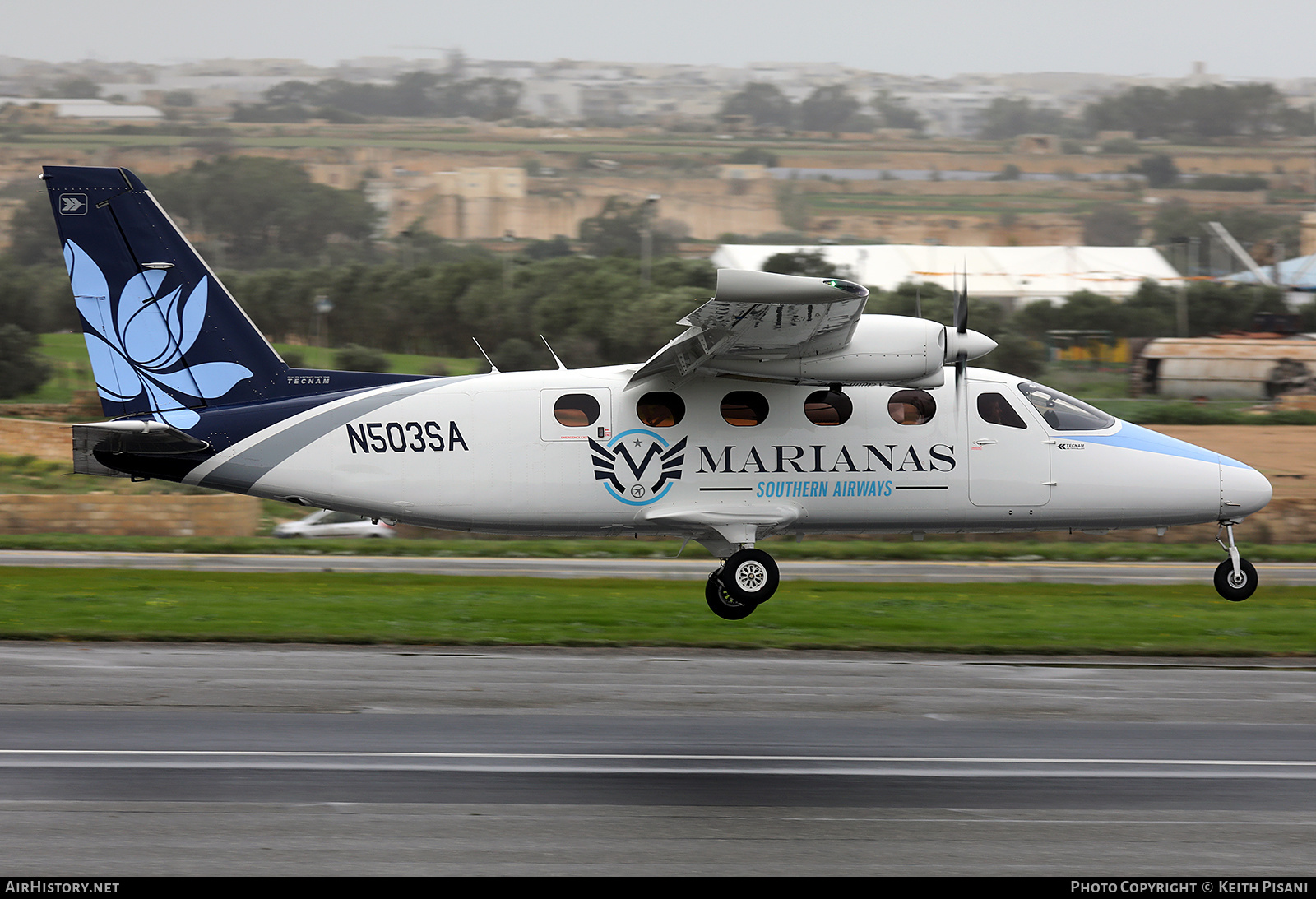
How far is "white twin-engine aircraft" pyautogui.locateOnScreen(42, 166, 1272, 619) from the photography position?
15.5 metres

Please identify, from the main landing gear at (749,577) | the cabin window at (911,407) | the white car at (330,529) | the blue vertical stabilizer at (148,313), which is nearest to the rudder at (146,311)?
the blue vertical stabilizer at (148,313)

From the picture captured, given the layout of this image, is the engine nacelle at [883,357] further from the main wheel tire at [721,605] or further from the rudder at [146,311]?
the rudder at [146,311]

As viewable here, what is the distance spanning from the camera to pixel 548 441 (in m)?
15.7

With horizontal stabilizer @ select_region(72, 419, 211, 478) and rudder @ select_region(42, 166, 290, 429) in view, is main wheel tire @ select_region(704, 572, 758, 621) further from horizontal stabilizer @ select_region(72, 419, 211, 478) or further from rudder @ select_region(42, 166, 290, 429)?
horizontal stabilizer @ select_region(72, 419, 211, 478)

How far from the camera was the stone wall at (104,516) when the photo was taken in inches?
1268

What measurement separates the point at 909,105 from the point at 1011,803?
6903 inches

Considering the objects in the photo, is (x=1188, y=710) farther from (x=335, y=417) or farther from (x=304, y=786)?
(x=335, y=417)

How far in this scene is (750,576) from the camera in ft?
51.1

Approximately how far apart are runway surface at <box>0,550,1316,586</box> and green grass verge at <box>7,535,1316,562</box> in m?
0.92

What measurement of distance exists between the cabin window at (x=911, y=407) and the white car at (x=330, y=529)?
20.1 m

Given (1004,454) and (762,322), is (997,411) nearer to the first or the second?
(1004,454)

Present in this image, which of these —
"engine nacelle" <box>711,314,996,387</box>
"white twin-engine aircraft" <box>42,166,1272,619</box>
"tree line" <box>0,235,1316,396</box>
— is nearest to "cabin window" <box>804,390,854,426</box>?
"white twin-engine aircraft" <box>42,166,1272,619</box>

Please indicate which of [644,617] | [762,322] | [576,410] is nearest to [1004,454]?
[762,322]

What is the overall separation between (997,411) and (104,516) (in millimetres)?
24367
